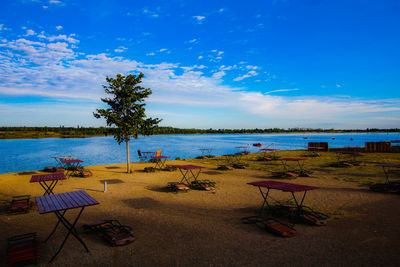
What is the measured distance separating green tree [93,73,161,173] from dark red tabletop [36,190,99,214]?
30.9ft

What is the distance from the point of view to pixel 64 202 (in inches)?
195

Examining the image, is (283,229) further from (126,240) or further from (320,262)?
(126,240)

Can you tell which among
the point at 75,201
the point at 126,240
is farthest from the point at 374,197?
the point at 75,201

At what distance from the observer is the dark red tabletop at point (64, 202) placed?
4.50m

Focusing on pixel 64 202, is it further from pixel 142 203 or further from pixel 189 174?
pixel 189 174

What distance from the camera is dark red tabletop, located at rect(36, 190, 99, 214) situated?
4496 millimetres

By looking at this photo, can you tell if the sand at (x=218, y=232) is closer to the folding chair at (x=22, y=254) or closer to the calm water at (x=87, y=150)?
the folding chair at (x=22, y=254)

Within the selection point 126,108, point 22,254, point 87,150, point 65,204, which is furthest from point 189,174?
point 87,150

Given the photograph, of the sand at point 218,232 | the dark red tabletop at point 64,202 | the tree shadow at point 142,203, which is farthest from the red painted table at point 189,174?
the dark red tabletop at point 64,202

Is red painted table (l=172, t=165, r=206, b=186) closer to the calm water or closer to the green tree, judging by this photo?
the green tree

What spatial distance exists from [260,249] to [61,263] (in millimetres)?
4149

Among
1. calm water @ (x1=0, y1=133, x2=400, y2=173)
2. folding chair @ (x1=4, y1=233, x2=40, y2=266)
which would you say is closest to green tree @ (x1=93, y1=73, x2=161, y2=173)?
folding chair @ (x1=4, y1=233, x2=40, y2=266)

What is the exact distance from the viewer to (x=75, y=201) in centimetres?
497

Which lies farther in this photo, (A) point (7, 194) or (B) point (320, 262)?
(A) point (7, 194)
